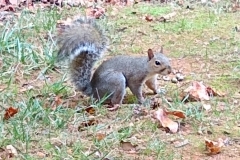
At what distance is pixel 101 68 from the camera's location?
3949mm

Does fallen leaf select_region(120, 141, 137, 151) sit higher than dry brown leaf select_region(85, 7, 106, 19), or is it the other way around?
dry brown leaf select_region(85, 7, 106, 19)

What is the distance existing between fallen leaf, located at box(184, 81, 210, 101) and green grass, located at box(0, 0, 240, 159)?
0.09 meters

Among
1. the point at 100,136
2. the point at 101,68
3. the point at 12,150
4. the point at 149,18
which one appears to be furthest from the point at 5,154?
the point at 149,18

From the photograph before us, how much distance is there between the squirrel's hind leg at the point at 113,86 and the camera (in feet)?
12.5

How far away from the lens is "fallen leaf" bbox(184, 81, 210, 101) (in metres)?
3.86

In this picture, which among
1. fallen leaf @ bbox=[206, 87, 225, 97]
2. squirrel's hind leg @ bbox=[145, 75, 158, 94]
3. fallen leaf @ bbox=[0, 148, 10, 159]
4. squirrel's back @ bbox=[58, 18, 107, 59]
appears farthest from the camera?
squirrel's hind leg @ bbox=[145, 75, 158, 94]

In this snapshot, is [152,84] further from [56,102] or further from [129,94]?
[56,102]

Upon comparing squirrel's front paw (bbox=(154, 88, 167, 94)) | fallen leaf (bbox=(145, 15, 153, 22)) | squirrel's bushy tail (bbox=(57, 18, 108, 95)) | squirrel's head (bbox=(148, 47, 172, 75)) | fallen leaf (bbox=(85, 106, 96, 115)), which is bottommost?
squirrel's front paw (bbox=(154, 88, 167, 94))

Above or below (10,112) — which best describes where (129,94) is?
below

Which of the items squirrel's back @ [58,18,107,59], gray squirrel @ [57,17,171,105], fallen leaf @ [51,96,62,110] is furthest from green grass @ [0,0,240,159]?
squirrel's back @ [58,18,107,59]

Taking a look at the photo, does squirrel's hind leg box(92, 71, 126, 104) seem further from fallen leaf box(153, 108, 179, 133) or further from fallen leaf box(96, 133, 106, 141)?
fallen leaf box(96, 133, 106, 141)

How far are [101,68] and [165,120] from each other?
0.69 m

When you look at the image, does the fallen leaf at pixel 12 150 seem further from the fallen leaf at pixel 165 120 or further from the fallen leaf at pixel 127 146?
the fallen leaf at pixel 165 120

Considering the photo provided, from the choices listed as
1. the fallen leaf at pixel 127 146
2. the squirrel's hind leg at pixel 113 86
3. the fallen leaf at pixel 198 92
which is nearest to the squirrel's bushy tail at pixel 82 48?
the squirrel's hind leg at pixel 113 86
